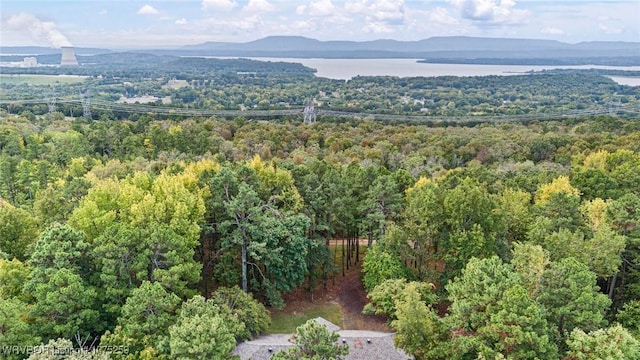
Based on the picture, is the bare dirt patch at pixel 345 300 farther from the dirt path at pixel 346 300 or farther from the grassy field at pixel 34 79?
the grassy field at pixel 34 79

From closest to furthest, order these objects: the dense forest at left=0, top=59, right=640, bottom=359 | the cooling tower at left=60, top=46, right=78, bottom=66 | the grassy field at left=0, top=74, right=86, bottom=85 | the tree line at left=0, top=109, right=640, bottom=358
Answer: the dense forest at left=0, top=59, right=640, bottom=359 → the tree line at left=0, top=109, right=640, bottom=358 → the grassy field at left=0, top=74, right=86, bottom=85 → the cooling tower at left=60, top=46, right=78, bottom=66

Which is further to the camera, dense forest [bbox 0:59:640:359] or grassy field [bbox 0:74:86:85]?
grassy field [bbox 0:74:86:85]

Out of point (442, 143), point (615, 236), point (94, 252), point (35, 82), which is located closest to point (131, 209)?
point (94, 252)

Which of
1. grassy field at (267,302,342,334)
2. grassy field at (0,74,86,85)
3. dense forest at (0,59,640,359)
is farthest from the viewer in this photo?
grassy field at (0,74,86,85)

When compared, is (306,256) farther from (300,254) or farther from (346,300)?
(346,300)

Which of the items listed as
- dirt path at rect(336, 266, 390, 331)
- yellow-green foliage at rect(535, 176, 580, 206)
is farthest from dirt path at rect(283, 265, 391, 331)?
yellow-green foliage at rect(535, 176, 580, 206)

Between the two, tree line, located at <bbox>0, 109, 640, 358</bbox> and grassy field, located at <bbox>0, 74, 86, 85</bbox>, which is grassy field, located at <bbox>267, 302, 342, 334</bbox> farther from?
grassy field, located at <bbox>0, 74, 86, 85</bbox>
